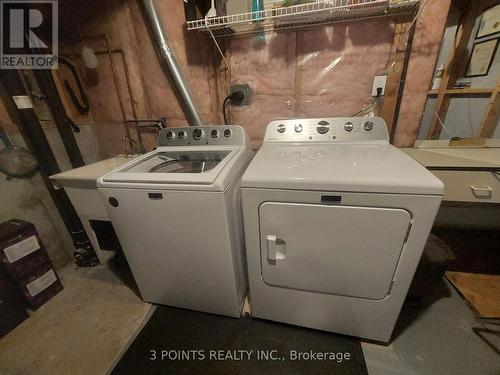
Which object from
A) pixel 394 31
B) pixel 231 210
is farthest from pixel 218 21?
pixel 231 210

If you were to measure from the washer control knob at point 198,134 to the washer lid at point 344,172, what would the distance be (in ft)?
1.77

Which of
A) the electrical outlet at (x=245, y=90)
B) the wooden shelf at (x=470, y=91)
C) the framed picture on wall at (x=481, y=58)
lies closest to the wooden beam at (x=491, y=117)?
the wooden shelf at (x=470, y=91)

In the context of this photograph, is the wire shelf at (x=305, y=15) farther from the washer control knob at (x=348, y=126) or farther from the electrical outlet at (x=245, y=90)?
the washer control knob at (x=348, y=126)

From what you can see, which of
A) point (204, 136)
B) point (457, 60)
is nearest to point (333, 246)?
point (204, 136)

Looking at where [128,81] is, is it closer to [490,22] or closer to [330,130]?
[330,130]

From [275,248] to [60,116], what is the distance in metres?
2.08

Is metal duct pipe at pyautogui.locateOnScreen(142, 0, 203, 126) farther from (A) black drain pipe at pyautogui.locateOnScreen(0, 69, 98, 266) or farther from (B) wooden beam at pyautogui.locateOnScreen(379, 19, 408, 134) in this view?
(B) wooden beam at pyautogui.locateOnScreen(379, 19, 408, 134)

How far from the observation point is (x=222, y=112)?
6.22 feet

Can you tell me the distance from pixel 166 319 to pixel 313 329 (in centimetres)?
101

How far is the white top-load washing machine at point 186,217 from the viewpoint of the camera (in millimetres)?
1058

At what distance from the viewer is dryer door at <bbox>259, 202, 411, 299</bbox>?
3.02 feet

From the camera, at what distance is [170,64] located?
1.66 meters

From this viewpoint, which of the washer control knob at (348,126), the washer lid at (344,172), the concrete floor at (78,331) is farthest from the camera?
the washer control knob at (348,126)

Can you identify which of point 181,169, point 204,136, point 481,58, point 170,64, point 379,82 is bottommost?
point 181,169
